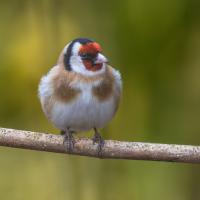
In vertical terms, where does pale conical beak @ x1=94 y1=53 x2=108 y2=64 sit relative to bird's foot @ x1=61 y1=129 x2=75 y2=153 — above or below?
above

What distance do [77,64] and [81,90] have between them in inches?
6.4

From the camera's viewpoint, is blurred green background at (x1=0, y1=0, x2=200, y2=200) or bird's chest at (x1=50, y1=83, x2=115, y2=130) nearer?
bird's chest at (x1=50, y1=83, x2=115, y2=130)

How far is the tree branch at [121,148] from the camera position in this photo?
365 centimetres

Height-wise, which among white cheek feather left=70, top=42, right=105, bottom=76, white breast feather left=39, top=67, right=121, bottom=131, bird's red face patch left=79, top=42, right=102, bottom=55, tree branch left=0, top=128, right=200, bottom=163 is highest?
bird's red face patch left=79, top=42, right=102, bottom=55

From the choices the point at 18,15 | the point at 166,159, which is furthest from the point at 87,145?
the point at 18,15

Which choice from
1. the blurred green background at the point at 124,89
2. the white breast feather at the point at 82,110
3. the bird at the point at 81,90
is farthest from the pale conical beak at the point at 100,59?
the blurred green background at the point at 124,89

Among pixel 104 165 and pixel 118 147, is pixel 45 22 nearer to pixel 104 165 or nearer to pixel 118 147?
pixel 104 165

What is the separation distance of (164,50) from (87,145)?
3.36 ft

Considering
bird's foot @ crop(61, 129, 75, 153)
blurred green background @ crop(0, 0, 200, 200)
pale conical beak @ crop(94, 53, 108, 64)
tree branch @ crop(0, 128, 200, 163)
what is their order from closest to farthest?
tree branch @ crop(0, 128, 200, 163), bird's foot @ crop(61, 129, 75, 153), pale conical beak @ crop(94, 53, 108, 64), blurred green background @ crop(0, 0, 200, 200)

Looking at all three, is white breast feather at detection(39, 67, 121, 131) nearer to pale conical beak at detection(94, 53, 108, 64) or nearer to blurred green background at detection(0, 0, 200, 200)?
pale conical beak at detection(94, 53, 108, 64)

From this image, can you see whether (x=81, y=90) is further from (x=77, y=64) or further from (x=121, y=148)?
(x=121, y=148)

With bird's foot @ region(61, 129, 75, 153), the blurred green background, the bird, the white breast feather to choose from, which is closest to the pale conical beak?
the bird

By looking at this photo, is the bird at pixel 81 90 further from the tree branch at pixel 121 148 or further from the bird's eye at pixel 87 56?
the tree branch at pixel 121 148

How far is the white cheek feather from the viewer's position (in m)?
4.09
